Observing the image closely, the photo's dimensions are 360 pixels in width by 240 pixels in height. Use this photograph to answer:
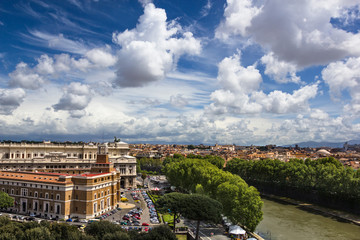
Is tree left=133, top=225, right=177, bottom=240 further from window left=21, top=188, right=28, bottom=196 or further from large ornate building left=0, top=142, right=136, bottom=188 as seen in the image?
large ornate building left=0, top=142, right=136, bottom=188

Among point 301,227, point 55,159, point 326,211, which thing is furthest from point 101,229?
point 55,159

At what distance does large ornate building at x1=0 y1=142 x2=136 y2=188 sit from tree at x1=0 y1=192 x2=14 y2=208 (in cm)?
1622

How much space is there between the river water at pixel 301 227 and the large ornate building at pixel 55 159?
32622 mm

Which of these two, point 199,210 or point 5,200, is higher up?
point 5,200

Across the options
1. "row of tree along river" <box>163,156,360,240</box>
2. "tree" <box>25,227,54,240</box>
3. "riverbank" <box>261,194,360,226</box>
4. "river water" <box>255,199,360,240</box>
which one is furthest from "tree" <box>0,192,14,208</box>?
"riverbank" <box>261,194,360,226</box>

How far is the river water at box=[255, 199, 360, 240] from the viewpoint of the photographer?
122 feet

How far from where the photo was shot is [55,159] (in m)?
61.4

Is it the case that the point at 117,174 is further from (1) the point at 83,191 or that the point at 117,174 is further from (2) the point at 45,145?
(2) the point at 45,145

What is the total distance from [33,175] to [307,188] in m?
48.5

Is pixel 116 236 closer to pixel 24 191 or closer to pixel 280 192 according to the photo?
pixel 24 191

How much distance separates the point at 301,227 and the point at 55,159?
47.8 m

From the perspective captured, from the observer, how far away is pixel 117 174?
4991 cm

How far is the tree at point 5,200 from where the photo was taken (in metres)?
39.2

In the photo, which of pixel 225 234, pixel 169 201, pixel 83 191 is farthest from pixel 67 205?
pixel 225 234
